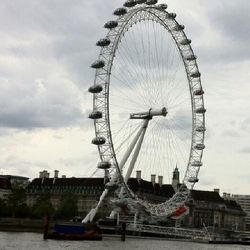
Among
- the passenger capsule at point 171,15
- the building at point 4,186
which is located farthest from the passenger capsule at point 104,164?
the building at point 4,186

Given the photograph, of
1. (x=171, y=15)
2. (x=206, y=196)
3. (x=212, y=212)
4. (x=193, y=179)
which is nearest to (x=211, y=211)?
(x=212, y=212)

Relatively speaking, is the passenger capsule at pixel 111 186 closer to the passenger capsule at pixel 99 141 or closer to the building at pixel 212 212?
the passenger capsule at pixel 99 141

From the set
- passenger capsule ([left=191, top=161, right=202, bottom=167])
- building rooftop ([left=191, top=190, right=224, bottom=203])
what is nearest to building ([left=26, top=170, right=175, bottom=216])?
building rooftop ([left=191, top=190, right=224, bottom=203])

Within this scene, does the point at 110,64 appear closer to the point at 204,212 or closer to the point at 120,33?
the point at 120,33

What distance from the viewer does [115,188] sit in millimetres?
56125

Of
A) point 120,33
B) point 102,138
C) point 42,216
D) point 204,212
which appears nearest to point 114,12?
point 120,33

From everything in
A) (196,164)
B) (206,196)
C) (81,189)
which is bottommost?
(196,164)

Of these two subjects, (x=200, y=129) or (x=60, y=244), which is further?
(x=200, y=129)

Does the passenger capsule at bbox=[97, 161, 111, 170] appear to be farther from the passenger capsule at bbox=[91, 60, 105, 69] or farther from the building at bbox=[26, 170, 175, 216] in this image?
the building at bbox=[26, 170, 175, 216]

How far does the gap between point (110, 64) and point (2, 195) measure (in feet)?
188

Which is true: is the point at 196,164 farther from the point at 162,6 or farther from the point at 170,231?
the point at 162,6

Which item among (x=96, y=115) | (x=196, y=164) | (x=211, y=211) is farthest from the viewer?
(x=211, y=211)

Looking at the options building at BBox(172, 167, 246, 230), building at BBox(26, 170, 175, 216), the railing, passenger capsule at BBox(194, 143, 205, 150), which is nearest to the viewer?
passenger capsule at BBox(194, 143, 205, 150)

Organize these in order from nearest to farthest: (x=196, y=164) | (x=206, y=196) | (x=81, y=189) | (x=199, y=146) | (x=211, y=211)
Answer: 1. (x=196, y=164)
2. (x=199, y=146)
3. (x=81, y=189)
4. (x=211, y=211)
5. (x=206, y=196)
